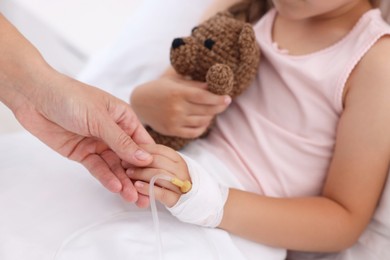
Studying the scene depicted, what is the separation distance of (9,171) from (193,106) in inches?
13.3

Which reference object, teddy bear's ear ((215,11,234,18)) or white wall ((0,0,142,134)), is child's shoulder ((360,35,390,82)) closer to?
teddy bear's ear ((215,11,234,18))

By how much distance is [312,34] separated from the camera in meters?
1.08

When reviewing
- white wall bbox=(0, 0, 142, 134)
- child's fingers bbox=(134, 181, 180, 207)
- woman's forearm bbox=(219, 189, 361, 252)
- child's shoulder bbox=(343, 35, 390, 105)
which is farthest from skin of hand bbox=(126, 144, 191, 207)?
white wall bbox=(0, 0, 142, 134)

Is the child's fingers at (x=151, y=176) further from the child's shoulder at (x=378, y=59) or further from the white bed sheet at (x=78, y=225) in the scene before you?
the child's shoulder at (x=378, y=59)

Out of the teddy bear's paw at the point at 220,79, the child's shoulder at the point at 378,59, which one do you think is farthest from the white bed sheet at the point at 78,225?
the child's shoulder at the point at 378,59

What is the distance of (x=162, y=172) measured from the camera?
856 mm

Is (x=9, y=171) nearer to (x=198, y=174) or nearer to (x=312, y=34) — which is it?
(x=198, y=174)

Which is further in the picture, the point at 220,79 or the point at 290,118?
the point at 290,118

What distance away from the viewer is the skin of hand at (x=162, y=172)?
86 centimetres

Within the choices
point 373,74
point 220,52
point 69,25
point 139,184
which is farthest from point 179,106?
point 69,25

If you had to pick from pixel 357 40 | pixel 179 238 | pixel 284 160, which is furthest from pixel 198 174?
pixel 357 40

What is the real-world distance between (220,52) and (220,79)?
88 mm

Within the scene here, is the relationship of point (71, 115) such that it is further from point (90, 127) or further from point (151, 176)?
point (151, 176)

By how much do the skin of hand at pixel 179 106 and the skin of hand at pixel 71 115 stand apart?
0.14m
